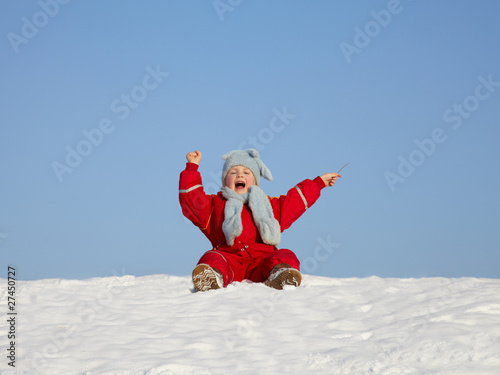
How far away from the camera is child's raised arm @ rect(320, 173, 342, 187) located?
5.68m

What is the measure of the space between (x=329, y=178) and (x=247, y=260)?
1233 mm

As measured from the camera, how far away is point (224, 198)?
5.48 metres

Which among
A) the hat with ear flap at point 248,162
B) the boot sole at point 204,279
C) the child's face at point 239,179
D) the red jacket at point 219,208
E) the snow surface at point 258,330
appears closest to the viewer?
the snow surface at point 258,330

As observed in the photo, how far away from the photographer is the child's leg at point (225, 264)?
4.74 meters

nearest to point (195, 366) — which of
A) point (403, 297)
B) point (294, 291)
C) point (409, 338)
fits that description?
point (409, 338)

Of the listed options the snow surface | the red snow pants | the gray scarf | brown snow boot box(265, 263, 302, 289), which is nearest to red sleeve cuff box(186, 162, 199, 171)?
the gray scarf

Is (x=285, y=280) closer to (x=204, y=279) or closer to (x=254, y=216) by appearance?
(x=204, y=279)

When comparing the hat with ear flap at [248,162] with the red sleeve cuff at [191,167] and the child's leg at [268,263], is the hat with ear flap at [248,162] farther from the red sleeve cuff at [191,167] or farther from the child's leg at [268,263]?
the child's leg at [268,263]

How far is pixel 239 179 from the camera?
18.1 ft

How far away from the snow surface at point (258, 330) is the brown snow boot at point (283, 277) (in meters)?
0.09

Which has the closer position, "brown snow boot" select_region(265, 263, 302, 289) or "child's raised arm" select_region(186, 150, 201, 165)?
"brown snow boot" select_region(265, 263, 302, 289)

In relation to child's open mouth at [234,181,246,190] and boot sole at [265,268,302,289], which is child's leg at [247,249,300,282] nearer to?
boot sole at [265,268,302,289]

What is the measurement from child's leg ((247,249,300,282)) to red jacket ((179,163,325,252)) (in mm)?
207

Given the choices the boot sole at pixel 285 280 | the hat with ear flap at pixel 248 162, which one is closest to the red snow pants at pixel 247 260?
the boot sole at pixel 285 280
